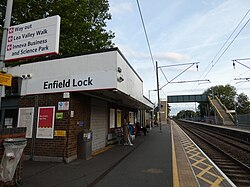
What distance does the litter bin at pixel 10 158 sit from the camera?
4.02m

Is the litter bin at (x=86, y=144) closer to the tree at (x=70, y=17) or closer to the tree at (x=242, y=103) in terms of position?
the tree at (x=70, y=17)

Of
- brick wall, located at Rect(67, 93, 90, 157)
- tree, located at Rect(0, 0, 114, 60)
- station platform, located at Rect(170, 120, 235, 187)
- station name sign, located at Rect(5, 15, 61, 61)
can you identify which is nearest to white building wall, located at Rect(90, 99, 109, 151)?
brick wall, located at Rect(67, 93, 90, 157)

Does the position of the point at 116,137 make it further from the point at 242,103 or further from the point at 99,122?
the point at 242,103

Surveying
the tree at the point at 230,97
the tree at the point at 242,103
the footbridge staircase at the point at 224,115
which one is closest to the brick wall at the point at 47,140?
the footbridge staircase at the point at 224,115

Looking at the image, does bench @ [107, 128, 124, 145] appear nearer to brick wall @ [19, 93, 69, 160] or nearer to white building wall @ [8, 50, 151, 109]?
brick wall @ [19, 93, 69, 160]

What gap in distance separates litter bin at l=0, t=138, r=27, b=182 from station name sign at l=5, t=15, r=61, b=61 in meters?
2.21

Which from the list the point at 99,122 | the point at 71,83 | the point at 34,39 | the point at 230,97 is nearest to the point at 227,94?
the point at 230,97

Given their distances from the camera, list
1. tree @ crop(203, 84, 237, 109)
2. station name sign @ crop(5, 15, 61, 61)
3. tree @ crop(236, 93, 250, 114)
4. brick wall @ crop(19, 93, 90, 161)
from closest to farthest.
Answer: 1. station name sign @ crop(5, 15, 61, 61)
2. brick wall @ crop(19, 93, 90, 161)
3. tree @ crop(236, 93, 250, 114)
4. tree @ crop(203, 84, 237, 109)

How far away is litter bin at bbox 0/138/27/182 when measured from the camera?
4016 mm

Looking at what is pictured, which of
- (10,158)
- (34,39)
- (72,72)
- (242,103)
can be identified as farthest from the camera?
(242,103)

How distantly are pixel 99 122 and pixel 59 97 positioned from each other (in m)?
3.12

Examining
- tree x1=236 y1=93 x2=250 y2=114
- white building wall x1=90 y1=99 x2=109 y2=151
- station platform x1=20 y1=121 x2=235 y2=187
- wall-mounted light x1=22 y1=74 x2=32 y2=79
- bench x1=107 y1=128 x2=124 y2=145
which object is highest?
tree x1=236 y1=93 x2=250 y2=114

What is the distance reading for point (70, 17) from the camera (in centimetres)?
1398

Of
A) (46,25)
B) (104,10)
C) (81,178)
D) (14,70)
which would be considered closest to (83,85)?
(46,25)
